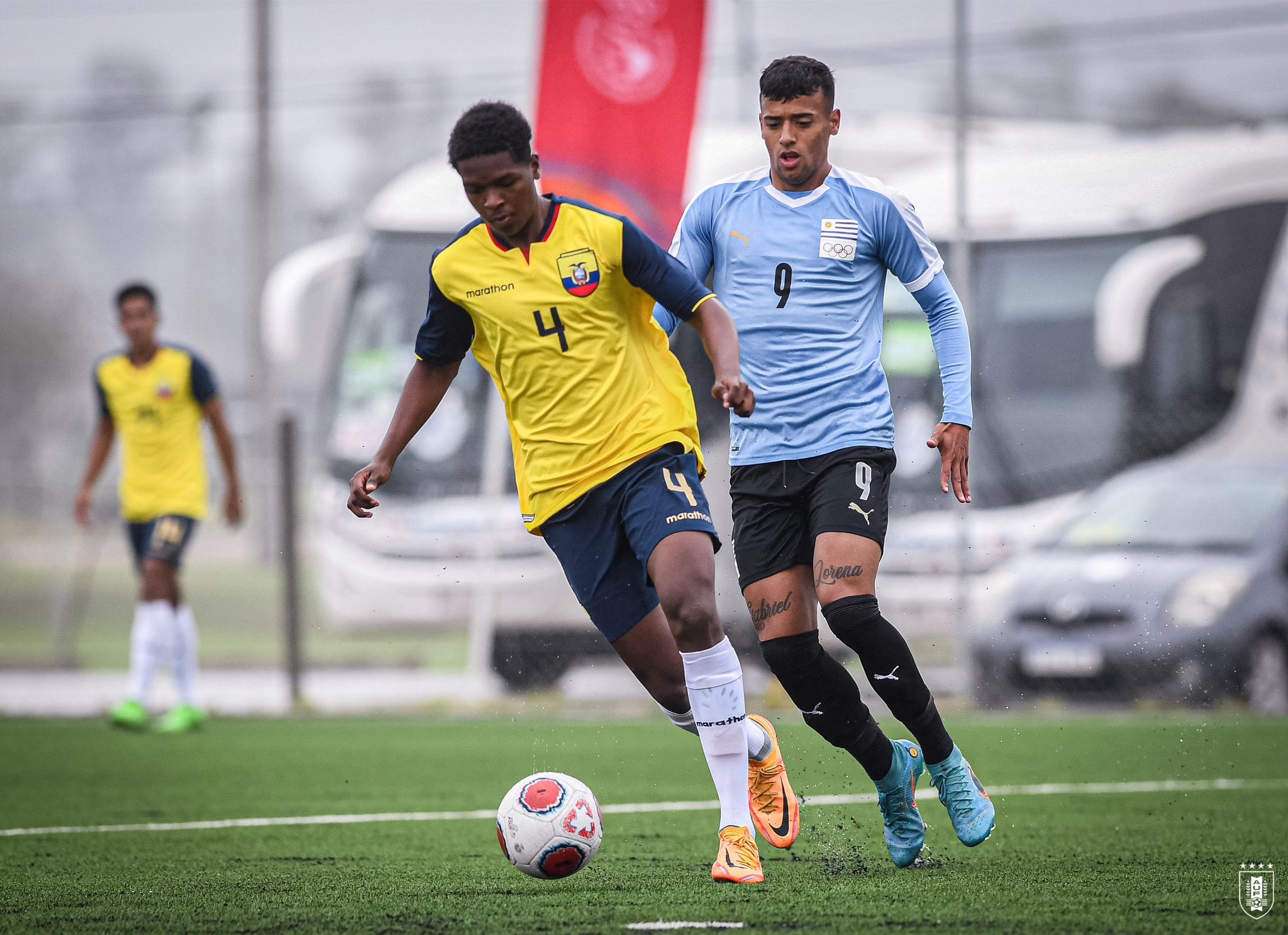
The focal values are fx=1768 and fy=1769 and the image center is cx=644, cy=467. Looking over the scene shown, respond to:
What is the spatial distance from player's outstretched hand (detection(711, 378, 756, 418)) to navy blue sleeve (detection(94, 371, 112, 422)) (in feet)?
22.1

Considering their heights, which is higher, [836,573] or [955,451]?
[955,451]

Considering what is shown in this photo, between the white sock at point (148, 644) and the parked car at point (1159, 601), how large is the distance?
5072 millimetres

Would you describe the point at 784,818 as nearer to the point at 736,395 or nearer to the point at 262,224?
the point at 736,395

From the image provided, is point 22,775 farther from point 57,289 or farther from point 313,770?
point 57,289

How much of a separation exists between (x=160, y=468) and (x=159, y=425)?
0.91 ft

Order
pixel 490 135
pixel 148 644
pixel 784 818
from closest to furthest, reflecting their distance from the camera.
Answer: pixel 490 135 → pixel 784 818 → pixel 148 644

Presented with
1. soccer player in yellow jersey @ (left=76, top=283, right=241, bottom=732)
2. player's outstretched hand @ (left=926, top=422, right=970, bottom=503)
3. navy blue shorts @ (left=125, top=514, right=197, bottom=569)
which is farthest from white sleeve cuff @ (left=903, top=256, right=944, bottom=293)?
navy blue shorts @ (left=125, top=514, right=197, bottom=569)

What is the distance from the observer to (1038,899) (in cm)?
453

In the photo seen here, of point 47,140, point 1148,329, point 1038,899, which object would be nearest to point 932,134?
point 1148,329

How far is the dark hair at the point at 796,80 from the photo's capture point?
5215 mm

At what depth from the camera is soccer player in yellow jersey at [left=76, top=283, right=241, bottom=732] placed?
10.3 m

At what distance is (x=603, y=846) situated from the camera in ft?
19.3

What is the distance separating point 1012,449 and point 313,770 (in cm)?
744

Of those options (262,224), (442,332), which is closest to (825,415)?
(442,332)
